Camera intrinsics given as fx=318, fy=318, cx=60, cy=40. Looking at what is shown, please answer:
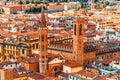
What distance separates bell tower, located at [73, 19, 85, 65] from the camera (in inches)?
1723

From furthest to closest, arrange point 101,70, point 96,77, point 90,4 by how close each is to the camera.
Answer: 1. point 90,4
2. point 101,70
3. point 96,77

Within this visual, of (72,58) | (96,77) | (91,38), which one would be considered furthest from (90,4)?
(96,77)

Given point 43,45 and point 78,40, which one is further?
point 78,40

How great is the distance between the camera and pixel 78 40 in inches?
1724

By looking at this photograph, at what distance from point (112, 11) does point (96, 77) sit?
273 ft

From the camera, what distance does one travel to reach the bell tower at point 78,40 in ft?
144

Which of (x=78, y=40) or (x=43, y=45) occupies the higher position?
(x=78, y=40)

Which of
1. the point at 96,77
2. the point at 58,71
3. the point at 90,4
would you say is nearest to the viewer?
the point at 96,77

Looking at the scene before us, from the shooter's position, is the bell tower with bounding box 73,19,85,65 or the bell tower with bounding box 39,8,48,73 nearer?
the bell tower with bounding box 39,8,48,73

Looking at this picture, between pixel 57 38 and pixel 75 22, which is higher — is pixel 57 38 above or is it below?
below

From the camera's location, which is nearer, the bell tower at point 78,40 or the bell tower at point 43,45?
the bell tower at point 43,45

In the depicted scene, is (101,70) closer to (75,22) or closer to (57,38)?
(75,22)

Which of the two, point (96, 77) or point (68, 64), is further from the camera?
point (68, 64)

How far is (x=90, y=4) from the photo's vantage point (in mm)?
147250
